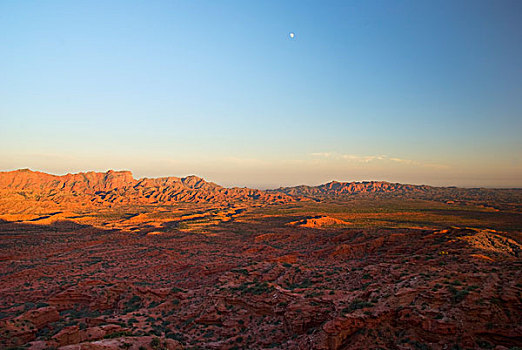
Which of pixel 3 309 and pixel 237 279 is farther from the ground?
pixel 237 279

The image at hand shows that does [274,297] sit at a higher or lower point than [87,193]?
higher

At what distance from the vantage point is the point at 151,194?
185875 millimetres

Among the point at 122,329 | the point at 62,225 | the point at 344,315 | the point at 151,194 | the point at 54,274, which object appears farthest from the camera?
the point at 151,194

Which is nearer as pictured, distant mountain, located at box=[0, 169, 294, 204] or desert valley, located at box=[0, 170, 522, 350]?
desert valley, located at box=[0, 170, 522, 350]

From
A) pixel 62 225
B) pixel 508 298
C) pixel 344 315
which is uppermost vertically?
pixel 508 298

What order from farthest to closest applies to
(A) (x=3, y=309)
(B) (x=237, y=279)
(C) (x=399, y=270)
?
1. (B) (x=237, y=279)
2. (A) (x=3, y=309)
3. (C) (x=399, y=270)

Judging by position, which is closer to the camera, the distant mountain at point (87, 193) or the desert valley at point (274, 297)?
the desert valley at point (274, 297)

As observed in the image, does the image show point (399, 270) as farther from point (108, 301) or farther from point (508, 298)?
point (108, 301)

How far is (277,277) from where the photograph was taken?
24.9m

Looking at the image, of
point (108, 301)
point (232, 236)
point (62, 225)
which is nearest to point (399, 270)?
point (108, 301)

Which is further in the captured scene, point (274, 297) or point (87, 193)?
point (87, 193)

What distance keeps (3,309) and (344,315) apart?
25608 mm

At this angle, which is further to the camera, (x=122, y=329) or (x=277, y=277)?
(x=277, y=277)

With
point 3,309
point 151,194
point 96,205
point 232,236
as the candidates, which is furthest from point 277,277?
point 151,194
